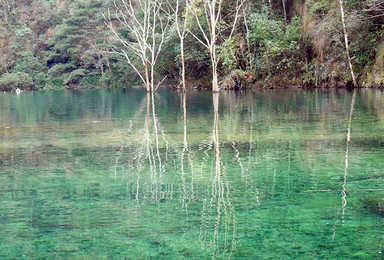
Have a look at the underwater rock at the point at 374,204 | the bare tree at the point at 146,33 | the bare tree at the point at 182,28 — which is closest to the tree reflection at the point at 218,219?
the underwater rock at the point at 374,204

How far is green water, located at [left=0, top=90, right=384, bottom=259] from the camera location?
144 inches

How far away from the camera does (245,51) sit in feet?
98.4

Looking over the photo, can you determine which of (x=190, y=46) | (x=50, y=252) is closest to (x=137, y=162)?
(x=50, y=252)

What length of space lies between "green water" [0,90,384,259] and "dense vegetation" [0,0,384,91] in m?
15.7

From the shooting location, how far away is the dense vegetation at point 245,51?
24.5 metres

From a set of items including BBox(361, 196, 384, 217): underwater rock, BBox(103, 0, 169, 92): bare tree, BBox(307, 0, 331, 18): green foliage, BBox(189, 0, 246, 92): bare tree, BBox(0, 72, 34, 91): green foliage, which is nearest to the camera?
BBox(361, 196, 384, 217): underwater rock

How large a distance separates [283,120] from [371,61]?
1433cm

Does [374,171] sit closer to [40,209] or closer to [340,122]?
[40,209]

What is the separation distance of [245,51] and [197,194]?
25.6 meters

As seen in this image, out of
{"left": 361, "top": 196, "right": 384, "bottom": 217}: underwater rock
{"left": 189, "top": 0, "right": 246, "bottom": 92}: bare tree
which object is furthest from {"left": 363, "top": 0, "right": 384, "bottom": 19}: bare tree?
{"left": 361, "top": 196, "right": 384, "bottom": 217}: underwater rock

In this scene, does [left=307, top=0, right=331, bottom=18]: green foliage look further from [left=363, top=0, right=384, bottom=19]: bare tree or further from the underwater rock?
the underwater rock

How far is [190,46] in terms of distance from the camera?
106 ft

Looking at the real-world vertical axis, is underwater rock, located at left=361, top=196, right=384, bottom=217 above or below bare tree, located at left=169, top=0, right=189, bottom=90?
below

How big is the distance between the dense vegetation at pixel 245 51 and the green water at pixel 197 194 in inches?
618
